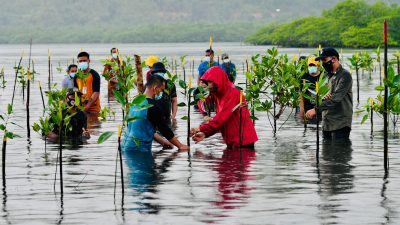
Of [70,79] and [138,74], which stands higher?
[138,74]

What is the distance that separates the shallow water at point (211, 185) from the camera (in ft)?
35.0

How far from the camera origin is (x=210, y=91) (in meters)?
14.5

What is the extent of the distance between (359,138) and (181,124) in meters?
4.56

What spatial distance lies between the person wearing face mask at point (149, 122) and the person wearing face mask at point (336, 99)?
2.38m

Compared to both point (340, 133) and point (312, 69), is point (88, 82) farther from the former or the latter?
point (340, 133)

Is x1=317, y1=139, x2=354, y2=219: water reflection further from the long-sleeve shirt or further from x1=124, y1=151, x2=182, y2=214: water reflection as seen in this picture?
x1=124, y1=151, x2=182, y2=214: water reflection

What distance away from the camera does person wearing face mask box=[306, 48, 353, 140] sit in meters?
15.4

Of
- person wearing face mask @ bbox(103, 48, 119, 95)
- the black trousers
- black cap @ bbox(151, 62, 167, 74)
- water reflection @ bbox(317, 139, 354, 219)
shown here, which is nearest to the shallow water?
water reflection @ bbox(317, 139, 354, 219)

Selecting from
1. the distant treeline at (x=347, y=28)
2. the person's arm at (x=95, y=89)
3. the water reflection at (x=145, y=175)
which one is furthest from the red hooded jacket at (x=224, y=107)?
the distant treeline at (x=347, y=28)

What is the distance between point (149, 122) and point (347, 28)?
104019mm

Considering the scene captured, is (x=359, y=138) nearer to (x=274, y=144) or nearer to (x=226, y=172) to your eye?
(x=274, y=144)

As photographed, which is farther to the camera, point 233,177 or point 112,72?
point 112,72

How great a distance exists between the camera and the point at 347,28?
116125mm

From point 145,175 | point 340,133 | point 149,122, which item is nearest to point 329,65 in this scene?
point 340,133
